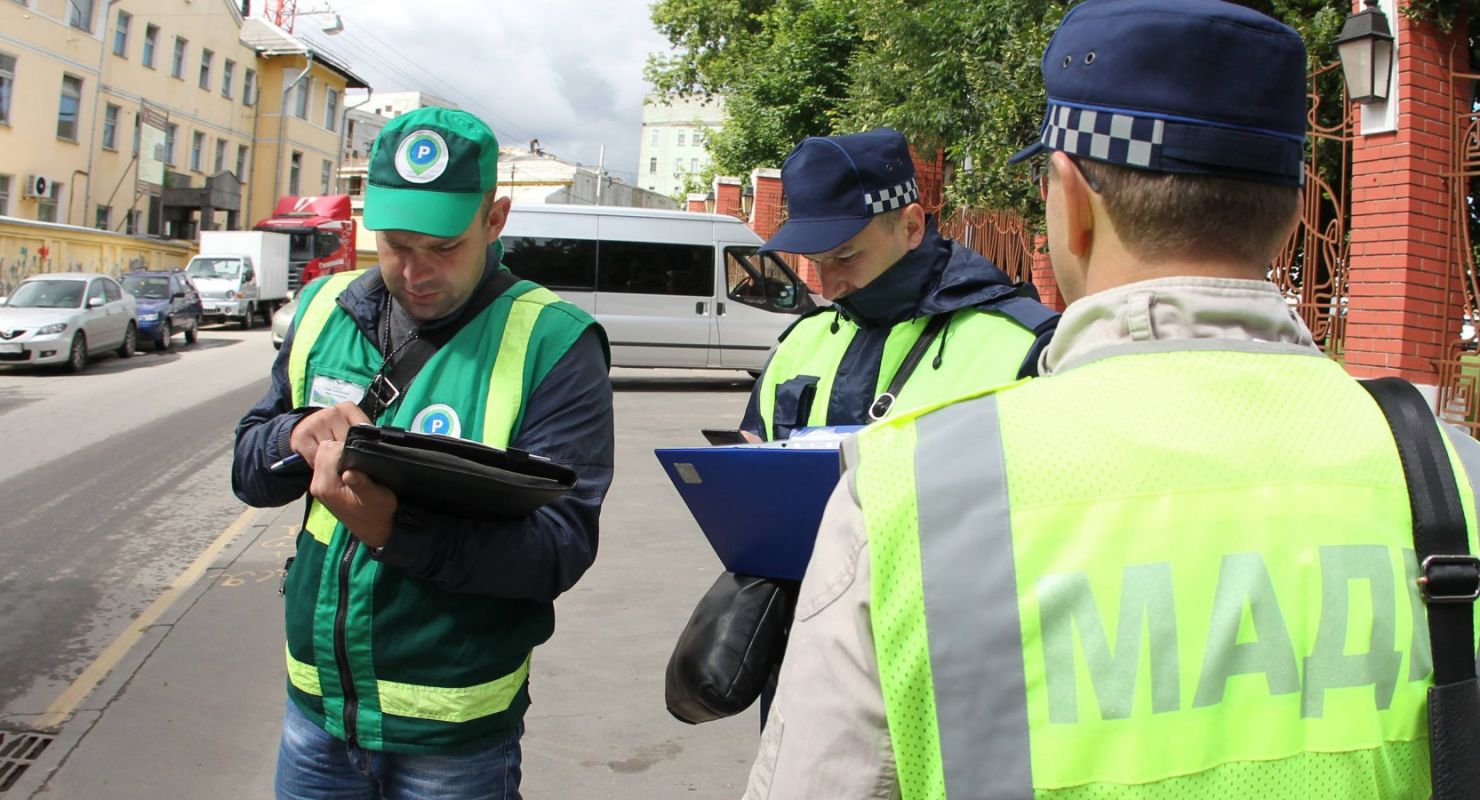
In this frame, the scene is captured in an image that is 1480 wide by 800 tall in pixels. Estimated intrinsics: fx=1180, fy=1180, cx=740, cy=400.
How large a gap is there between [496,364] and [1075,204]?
1290 millimetres

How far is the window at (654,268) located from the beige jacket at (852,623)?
52.4 feet

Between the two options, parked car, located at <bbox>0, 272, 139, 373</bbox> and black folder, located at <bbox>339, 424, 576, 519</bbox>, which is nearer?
black folder, located at <bbox>339, 424, 576, 519</bbox>

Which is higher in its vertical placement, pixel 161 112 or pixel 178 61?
pixel 178 61

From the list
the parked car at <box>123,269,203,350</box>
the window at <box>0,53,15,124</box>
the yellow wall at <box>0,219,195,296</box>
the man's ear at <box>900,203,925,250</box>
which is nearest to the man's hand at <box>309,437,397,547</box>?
the man's ear at <box>900,203,925,250</box>

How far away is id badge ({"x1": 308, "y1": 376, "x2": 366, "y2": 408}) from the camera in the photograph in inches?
87.7

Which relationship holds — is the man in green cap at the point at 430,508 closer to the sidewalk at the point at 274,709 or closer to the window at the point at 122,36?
the sidewalk at the point at 274,709

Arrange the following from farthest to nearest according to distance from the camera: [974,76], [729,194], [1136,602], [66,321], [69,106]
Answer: [69,106]
[729,194]
[66,321]
[974,76]
[1136,602]

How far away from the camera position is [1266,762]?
1.02m

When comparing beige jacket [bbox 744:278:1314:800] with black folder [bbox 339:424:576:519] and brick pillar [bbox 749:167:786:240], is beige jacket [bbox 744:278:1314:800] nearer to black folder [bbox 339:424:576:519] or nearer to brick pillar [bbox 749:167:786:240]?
black folder [bbox 339:424:576:519]

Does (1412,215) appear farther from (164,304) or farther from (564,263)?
(164,304)

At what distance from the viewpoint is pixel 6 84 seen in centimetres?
3150

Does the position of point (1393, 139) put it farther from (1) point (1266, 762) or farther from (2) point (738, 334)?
(2) point (738, 334)

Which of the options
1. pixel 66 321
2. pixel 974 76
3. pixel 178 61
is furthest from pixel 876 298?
pixel 178 61

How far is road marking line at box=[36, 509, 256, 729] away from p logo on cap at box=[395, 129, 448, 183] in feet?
11.8
